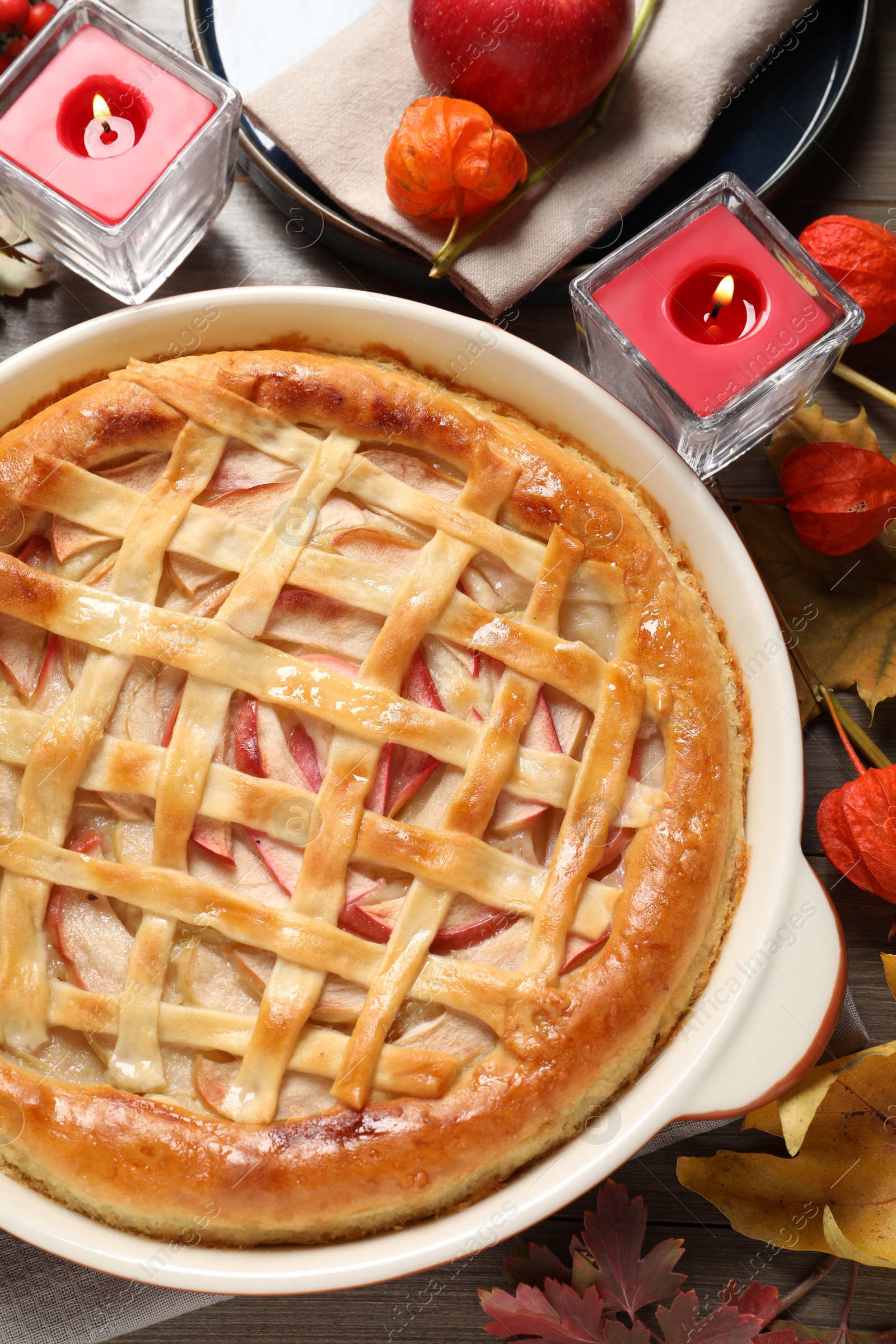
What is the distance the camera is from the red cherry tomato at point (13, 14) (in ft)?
5.12

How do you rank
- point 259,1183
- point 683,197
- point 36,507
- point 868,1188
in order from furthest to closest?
point 683,197, point 868,1188, point 36,507, point 259,1183

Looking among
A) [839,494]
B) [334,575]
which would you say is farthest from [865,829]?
[334,575]

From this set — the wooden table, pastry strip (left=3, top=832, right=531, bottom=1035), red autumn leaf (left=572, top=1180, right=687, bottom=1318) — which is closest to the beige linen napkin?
the wooden table

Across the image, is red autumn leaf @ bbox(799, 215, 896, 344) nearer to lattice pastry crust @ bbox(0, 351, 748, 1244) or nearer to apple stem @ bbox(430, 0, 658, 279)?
apple stem @ bbox(430, 0, 658, 279)

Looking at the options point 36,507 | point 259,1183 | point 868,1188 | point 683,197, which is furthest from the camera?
point 683,197

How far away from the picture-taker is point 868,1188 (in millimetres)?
1483

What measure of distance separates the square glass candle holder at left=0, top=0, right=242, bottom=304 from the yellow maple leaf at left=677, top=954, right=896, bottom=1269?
1.54 m

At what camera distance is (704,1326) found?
4.65 ft

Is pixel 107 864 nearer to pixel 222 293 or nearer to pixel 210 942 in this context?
pixel 210 942

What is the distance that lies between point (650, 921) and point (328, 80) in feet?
4.40

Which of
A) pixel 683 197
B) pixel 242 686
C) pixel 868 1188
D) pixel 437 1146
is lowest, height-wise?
pixel 868 1188

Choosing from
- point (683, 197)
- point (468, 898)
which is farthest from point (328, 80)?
point (468, 898)

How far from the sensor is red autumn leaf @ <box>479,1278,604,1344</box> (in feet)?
4.54

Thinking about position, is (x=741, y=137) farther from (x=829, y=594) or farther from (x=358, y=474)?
(x=358, y=474)
